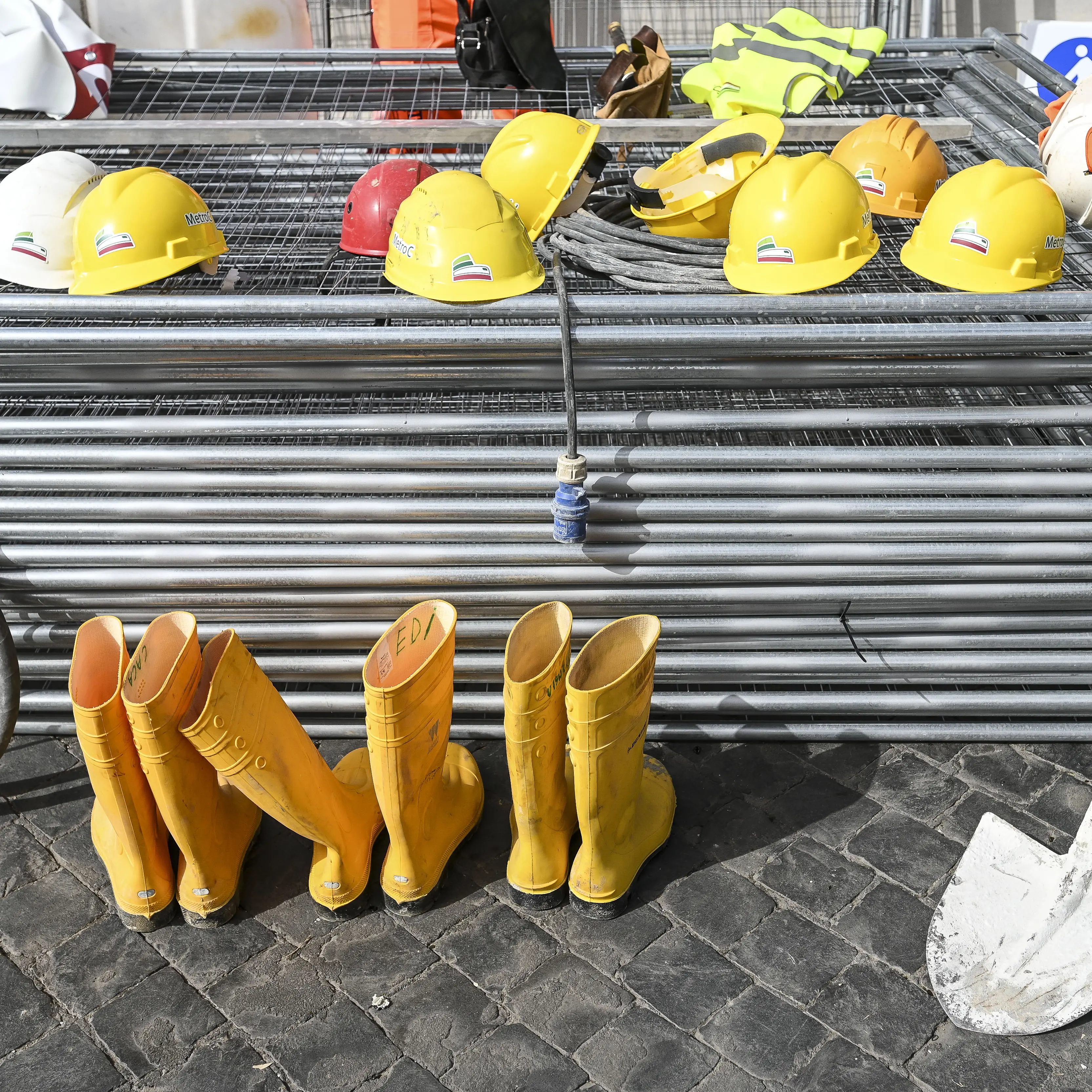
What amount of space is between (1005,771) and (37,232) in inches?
159

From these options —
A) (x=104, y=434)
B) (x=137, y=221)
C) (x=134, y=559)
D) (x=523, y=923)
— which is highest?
(x=137, y=221)

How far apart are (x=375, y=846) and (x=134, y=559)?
1.29 meters

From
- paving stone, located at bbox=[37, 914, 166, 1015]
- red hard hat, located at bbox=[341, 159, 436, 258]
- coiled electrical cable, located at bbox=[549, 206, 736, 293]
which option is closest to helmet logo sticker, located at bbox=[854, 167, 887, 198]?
coiled electrical cable, located at bbox=[549, 206, 736, 293]

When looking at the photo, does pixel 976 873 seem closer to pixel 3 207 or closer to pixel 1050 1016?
pixel 1050 1016

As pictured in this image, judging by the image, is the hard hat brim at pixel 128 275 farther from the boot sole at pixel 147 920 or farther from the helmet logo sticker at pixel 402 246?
the boot sole at pixel 147 920

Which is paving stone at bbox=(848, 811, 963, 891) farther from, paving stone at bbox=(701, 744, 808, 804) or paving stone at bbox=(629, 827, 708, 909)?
paving stone at bbox=(629, 827, 708, 909)

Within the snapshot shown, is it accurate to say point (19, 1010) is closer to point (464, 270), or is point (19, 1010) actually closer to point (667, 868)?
point (667, 868)

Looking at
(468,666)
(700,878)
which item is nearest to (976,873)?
(700,878)

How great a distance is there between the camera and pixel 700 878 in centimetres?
303

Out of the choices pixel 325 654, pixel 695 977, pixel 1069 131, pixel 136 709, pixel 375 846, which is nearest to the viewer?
pixel 136 709

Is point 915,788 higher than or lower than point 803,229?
lower

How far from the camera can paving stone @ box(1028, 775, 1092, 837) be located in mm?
3189

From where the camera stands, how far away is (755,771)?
3.43 meters

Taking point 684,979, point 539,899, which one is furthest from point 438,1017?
point 684,979
